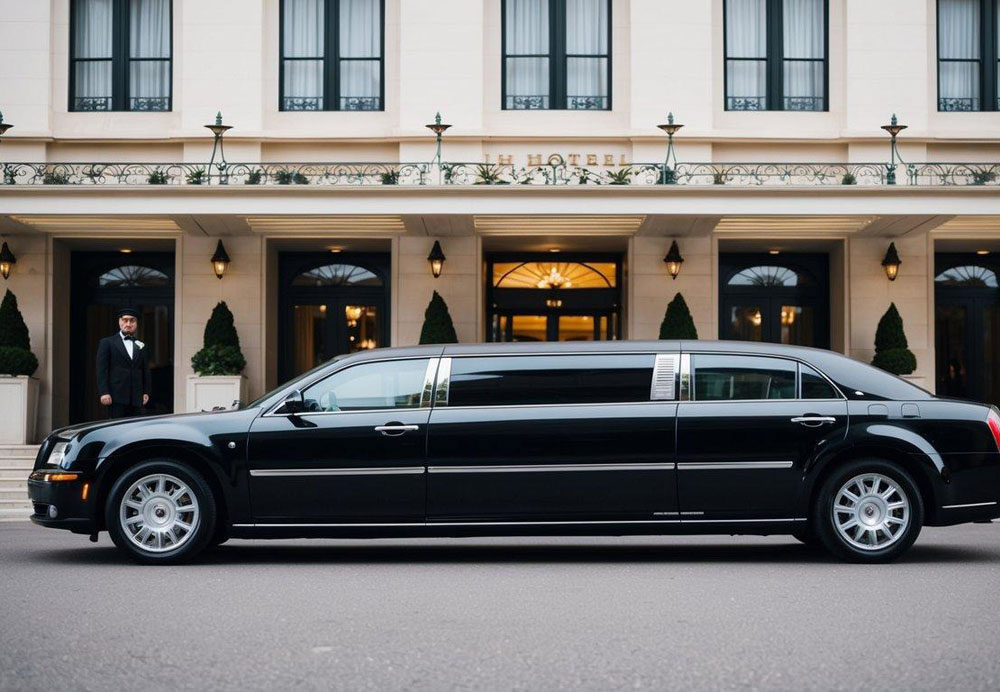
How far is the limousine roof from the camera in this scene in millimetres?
9320

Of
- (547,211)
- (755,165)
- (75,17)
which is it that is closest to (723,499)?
(547,211)

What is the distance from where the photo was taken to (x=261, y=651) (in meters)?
5.97

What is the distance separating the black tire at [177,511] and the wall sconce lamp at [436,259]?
437 inches

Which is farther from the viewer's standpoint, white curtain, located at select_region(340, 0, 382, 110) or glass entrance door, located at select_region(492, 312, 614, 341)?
glass entrance door, located at select_region(492, 312, 614, 341)

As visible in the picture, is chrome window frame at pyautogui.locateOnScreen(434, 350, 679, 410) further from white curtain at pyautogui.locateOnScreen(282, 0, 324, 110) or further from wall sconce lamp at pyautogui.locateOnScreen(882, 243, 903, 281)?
white curtain at pyautogui.locateOnScreen(282, 0, 324, 110)

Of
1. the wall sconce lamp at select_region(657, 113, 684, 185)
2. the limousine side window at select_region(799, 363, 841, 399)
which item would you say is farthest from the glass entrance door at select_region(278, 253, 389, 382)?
the limousine side window at select_region(799, 363, 841, 399)

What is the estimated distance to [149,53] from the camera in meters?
21.0

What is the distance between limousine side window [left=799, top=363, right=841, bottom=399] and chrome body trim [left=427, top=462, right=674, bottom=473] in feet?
3.81

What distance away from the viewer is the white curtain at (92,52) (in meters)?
20.8

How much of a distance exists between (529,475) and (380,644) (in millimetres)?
3087

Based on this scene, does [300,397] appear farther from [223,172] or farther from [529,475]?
[223,172]

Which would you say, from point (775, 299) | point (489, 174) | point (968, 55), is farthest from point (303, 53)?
point (968, 55)

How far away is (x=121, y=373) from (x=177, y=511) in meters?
4.51

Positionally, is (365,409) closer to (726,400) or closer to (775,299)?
(726,400)
